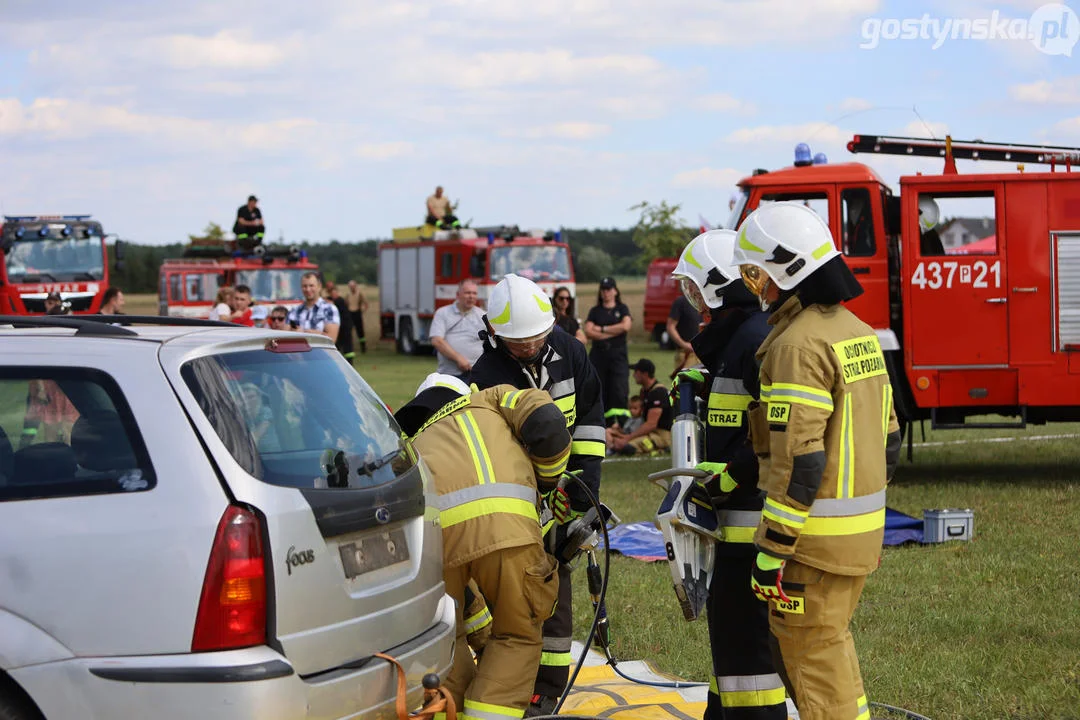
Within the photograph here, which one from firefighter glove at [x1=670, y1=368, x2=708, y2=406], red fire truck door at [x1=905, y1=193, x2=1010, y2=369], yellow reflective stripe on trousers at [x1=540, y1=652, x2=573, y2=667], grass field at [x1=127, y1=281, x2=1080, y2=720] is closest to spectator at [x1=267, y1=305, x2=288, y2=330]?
grass field at [x1=127, y1=281, x2=1080, y2=720]

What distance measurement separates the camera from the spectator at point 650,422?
12742mm

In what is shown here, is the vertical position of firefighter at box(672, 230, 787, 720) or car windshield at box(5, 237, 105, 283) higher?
car windshield at box(5, 237, 105, 283)

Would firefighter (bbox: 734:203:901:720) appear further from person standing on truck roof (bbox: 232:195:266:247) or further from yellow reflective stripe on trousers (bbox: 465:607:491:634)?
person standing on truck roof (bbox: 232:195:266:247)

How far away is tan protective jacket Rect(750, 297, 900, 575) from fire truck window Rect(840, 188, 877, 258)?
7201 mm

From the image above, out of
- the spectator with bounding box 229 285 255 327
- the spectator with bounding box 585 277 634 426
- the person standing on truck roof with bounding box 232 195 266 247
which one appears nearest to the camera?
the spectator with bounding box 229 285 255 327

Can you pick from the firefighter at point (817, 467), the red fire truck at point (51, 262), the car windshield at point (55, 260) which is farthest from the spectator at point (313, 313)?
the car windshield at point (55, 260)

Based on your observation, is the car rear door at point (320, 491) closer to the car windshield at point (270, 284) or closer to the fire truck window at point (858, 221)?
the fire truck window at point (858, 221)

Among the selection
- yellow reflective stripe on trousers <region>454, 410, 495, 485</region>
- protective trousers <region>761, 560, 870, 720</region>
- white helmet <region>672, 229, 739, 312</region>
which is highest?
white helmet <region>672, 229, 739, 312</region>

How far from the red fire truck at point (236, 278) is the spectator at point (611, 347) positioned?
1604 cm

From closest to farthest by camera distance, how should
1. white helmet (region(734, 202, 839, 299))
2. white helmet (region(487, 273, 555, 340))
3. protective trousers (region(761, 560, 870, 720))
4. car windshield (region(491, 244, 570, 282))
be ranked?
1. protective trousers (region(761, 560, 870, 720))
2. white helmet (region(734, 202, 839, 299))
3. white helmet (region(487, 273, 555, 340))
4. car windshield (region(491, 244, 570, 282))

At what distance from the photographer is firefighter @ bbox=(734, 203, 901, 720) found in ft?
12.0

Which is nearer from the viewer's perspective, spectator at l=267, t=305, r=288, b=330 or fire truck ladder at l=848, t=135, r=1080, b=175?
fire truck ladder at l=848, t=135, r=1080, b=175

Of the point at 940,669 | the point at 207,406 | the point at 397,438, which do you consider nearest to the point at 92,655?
the point at 207,406

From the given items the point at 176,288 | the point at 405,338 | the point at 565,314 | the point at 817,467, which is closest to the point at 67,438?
the point at 817,467
